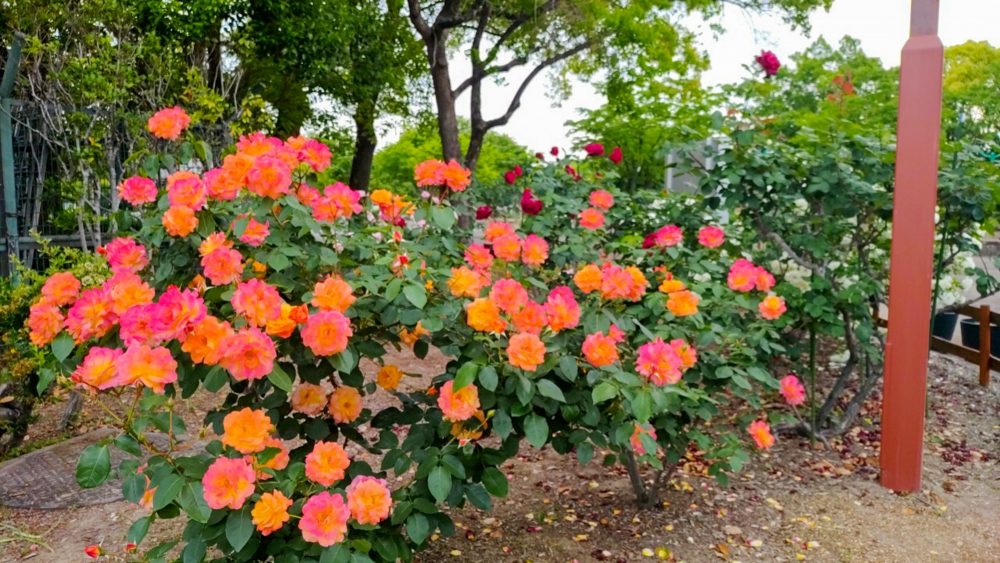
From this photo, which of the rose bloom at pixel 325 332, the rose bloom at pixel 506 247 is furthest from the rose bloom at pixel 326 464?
the rose bloom at pixel 506 247

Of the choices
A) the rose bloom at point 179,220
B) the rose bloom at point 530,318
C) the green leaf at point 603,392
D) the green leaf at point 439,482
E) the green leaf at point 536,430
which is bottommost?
the green leaf at point 439,482

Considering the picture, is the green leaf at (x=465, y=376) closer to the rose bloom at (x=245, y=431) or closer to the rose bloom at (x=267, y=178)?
the rose bloom at (x=245, y=431)

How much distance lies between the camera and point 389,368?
2068 millimetres

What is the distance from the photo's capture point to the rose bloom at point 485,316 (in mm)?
1683

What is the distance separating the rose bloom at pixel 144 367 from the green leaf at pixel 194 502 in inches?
9.0

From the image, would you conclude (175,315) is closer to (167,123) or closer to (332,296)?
(332,296)

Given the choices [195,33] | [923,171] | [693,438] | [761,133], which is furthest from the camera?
[195,33]

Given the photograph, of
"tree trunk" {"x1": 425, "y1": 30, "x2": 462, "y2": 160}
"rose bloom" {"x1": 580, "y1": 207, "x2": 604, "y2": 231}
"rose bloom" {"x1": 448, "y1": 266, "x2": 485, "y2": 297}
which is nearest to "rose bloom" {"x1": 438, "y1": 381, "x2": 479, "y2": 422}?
"rose bloom" {"x1": 448, "y1": 266, "x2": 485, "y2": 297}

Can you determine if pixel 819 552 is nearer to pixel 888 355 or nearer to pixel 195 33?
pixel 888 355

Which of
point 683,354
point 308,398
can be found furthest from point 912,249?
point 308,398

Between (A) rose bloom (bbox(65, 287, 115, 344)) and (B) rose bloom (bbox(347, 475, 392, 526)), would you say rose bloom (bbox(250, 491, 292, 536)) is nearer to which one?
(B) rose bloom (bbox(347, 475, 392, 526))

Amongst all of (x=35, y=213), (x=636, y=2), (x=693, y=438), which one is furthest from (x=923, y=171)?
(x=636, y=2)

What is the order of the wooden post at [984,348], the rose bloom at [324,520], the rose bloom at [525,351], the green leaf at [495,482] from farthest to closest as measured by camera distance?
the wooden post at [984,348] < the green leaf at [495,482] < the rose bloom at [525,351] < the rose bloom at [324,520]

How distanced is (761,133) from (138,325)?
290 centimetres
